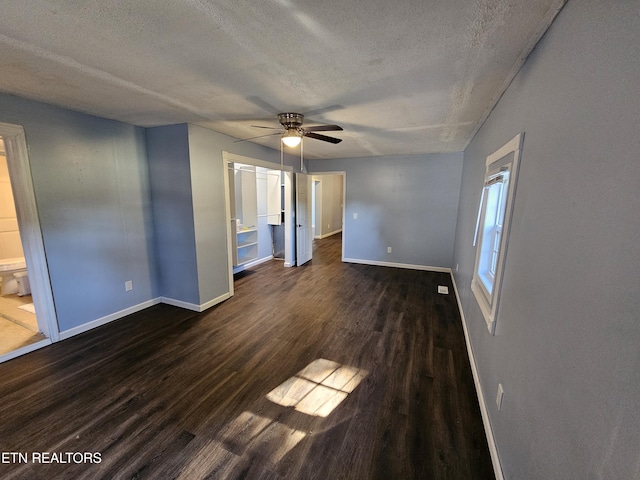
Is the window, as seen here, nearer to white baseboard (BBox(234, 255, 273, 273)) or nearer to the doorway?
white baseboard (BBox(234, 255, 273, 273))

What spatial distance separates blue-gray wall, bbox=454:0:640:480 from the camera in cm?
65

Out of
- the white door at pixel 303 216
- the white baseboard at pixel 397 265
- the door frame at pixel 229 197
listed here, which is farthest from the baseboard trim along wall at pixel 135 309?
the white baseboard at pixel 397 265

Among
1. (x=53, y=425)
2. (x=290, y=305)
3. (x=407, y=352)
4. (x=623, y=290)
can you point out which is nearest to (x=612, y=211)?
(x=623, y=290)

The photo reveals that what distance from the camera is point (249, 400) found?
1.93 m

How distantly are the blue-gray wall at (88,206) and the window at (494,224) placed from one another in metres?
3.81

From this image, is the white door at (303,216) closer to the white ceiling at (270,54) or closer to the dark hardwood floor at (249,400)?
the dark hardwood floor at (249,400)

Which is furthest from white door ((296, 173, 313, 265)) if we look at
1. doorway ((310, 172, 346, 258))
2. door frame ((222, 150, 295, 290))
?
doorway ((310, 172, 346, 258))

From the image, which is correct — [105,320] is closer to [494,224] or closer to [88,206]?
[88,206]

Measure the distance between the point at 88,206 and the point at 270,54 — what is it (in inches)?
105

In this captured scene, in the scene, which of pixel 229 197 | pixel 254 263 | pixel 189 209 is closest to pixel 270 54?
pixel 189 209

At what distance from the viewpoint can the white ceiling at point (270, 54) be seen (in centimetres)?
113

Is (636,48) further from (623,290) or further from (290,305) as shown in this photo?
(290,305)

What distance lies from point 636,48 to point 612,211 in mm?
432

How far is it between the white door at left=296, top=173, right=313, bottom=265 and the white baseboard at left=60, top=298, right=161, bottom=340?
8.89ft
